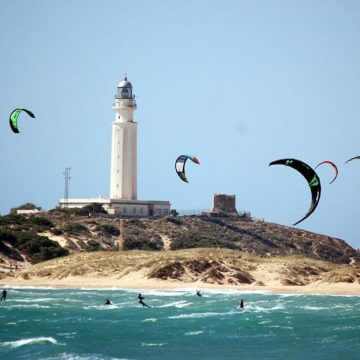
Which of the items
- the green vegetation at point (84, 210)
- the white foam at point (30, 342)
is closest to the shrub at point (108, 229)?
the green vegetation at point (84, 210)

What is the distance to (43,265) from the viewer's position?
191 feet

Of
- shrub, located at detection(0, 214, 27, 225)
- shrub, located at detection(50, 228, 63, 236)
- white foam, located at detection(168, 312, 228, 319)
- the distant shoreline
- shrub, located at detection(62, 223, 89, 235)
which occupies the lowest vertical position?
white foam, located at detection(168, 312, 228, 319)

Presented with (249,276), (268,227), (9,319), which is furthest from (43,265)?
(268,227)

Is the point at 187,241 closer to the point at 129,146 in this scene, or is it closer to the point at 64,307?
the point at 129,146

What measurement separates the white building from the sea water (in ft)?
90.7

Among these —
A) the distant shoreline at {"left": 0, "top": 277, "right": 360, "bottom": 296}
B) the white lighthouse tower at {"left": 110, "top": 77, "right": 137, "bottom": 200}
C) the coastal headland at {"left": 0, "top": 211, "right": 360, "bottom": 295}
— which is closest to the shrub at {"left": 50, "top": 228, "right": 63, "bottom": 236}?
the coastal headland at {"left": 0, "top": 211, "right": 360, "bottom": 295}

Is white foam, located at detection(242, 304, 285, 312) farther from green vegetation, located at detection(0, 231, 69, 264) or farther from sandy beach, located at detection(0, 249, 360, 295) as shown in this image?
green vegetation, located at detection(0, 231, 69, 264)

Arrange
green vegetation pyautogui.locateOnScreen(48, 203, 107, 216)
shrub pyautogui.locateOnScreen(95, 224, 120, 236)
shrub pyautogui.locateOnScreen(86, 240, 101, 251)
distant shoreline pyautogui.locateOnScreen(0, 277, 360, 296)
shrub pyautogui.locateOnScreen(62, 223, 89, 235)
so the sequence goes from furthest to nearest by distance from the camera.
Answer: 1. green vegetation pyautogui.locateOnScreen(48, 203, 107, 216)
2. shrub pyautogui.locateOnScreen(95, 224, 120, 236)
3. shrub pyautogui.locateOnScreen(62, 223, 89, 235)
4. shrub pyautogui.locateOnScreen(86, 240, 101, 251)
5. distant shoreline pyautogui.locateOnScreen(0, 277, 360, 296)

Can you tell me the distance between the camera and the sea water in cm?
3108

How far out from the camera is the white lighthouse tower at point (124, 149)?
258ft

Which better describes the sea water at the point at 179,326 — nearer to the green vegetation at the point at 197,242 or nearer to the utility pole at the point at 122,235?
the utility pole at the point at 122,235

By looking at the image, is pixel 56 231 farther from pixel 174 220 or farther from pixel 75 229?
pixel 174 220

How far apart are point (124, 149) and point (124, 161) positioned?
2.97ft

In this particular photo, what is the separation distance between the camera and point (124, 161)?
7856 cm
